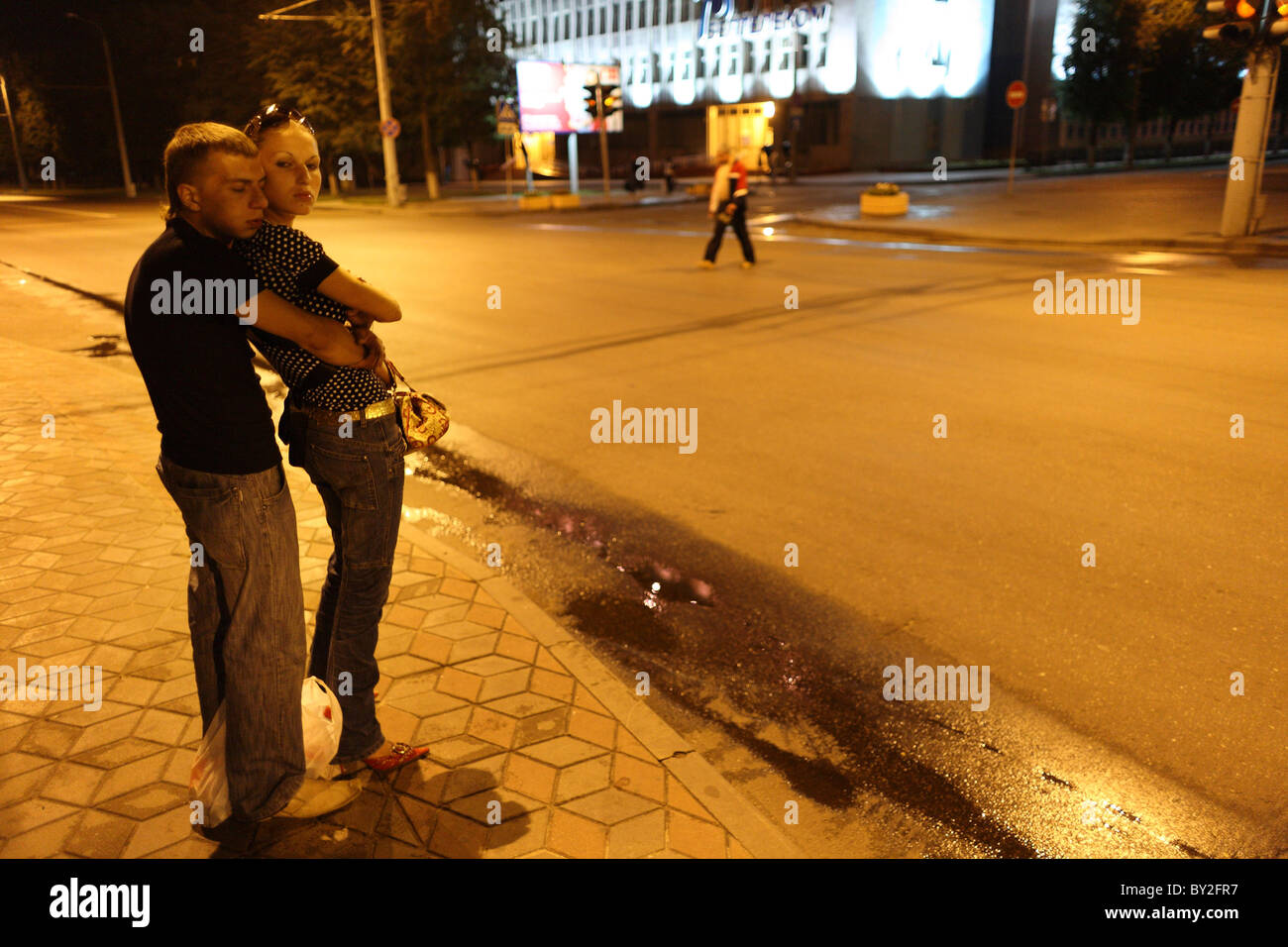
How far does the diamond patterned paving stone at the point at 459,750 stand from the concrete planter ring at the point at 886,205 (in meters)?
22.8

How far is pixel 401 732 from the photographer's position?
3.42m

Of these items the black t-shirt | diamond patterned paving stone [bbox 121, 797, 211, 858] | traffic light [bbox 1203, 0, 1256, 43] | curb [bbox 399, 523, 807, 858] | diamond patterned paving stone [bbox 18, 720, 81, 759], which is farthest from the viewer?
traffic light [bbox 1203, 0, 1256, 43]

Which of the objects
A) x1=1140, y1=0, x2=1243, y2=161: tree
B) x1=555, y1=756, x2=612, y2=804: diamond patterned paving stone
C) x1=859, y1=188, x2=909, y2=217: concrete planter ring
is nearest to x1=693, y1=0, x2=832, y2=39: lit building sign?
x1=1140, y1=0, x2=1243, y2=161: tree

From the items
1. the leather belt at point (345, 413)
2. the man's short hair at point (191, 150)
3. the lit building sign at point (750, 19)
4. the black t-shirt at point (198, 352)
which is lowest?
the leather belt at point (345, 413)

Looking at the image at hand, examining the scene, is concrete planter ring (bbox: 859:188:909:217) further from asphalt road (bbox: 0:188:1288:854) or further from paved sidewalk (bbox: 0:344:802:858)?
paved sidewalk (bbox: 0:344:802:858)

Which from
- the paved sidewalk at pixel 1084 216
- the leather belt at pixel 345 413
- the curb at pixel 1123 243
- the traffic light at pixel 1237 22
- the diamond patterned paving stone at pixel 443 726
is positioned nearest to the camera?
the leather belt at pixel 345 413

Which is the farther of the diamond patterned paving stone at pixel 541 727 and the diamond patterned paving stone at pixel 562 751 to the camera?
the diamond patterned paving stone at pixel 541 727

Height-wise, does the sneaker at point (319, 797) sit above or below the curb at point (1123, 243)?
below

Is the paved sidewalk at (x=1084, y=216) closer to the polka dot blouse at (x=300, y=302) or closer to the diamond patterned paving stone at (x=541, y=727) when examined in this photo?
the diamond patterned paving stone at (x=541, y=727)

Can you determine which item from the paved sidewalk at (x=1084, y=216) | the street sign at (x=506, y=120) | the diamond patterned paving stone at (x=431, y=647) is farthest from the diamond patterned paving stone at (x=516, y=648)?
the street sign at (x=506, y=120)

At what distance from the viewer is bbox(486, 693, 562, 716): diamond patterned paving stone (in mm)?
3547

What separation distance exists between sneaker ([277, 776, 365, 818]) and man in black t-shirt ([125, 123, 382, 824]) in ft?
0.21

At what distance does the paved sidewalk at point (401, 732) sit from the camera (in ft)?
9.41
